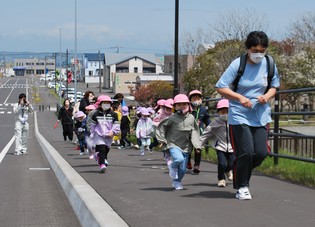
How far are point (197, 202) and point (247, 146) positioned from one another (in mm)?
964

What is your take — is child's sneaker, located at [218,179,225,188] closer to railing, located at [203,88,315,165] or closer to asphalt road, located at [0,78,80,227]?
railing, located at [203,88,315,165]

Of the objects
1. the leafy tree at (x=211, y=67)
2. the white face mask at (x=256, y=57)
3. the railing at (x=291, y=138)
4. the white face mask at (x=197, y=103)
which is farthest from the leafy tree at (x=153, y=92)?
the white face mask at (x=256, y=57)

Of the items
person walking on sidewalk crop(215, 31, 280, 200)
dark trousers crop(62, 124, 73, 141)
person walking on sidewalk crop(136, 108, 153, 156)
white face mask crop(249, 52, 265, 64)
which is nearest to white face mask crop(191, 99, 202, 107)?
person walking on sidewalk crop(215, 31, 280, 200)

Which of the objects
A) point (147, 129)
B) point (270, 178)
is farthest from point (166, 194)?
point (147, 129)

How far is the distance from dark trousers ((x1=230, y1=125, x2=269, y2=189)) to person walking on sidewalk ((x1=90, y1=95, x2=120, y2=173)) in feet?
16.1

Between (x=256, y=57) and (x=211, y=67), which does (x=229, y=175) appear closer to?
(x=256, y=57)

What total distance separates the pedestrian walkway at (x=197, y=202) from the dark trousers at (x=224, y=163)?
238 mm

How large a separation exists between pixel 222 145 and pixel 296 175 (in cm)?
135

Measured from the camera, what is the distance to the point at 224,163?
9.43 m

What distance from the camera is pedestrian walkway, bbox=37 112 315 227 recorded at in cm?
636

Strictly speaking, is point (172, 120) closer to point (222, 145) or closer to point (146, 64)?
point (222, 145)

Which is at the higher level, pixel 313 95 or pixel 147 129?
pixel 313 95

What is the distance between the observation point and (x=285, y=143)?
14680mm

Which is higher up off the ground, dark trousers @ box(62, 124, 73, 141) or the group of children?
the group of children
